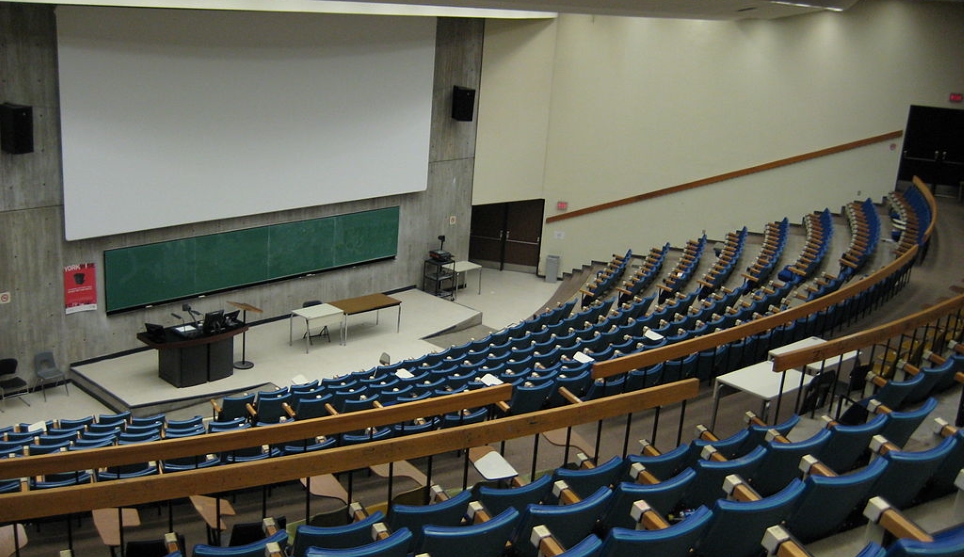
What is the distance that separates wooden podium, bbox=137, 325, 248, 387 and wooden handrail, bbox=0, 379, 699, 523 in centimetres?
666

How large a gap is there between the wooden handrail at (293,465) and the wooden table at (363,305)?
8.12m

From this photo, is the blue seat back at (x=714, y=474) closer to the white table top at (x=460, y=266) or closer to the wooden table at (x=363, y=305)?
the wooden table at (x=363, y=305)

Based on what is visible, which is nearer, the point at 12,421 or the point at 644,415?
the point at 644,415

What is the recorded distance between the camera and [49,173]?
10648mm

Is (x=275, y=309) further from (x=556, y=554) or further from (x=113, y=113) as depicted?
(x=556, y=554)

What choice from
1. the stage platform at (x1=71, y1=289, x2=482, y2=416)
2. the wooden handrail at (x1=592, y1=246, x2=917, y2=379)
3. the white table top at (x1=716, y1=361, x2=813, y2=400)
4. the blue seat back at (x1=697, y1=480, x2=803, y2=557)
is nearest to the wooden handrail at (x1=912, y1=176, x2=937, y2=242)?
the wooden handrail at (x1=592, y1=246, x2=917, y2=379)

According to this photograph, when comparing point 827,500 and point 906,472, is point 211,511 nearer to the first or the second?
point 827,500

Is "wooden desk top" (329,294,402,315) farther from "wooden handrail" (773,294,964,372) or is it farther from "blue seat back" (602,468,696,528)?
"blue seat back" (602,468,696,528)

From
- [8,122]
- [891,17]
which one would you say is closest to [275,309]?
[8,122]

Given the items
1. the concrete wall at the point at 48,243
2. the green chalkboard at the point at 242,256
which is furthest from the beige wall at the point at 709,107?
the concrete wall at the point at 48,243

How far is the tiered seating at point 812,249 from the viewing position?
460 inches

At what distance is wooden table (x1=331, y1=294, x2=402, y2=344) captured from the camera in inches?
515

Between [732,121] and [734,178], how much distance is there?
3.31 ft

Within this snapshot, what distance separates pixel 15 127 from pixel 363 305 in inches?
206
